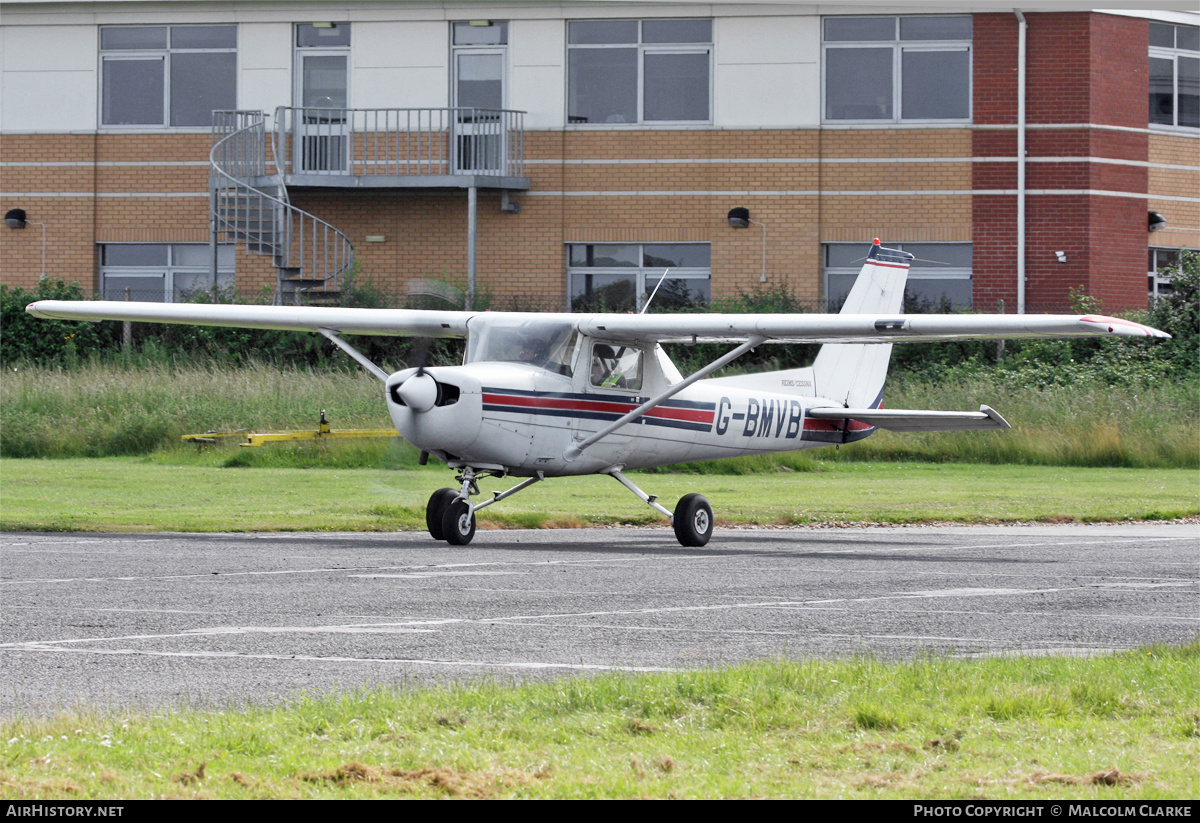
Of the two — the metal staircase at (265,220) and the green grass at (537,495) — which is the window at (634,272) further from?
the green grass at (537,495)

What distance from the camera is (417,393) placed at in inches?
565

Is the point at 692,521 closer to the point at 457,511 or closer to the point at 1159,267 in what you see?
the point at 457,511

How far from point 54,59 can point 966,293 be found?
1984cm

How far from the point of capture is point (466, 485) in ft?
50.1

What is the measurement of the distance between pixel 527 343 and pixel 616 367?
1.00 meters

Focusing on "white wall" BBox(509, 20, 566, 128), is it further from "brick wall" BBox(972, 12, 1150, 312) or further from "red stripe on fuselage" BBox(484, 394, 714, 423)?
"red stripe on fuselage" BBox(484, 394, 714, 423)

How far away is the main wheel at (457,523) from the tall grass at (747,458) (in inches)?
452

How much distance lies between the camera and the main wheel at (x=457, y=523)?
49.3 ft

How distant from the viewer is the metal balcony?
33.1 meters

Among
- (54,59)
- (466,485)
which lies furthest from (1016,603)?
(54,59)

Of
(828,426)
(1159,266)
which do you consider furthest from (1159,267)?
(828,426)

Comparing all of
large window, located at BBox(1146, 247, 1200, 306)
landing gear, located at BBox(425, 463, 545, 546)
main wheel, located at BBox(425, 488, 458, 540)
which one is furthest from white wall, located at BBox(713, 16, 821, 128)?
main wheel, located at BBox(425, 488, 458, 540)

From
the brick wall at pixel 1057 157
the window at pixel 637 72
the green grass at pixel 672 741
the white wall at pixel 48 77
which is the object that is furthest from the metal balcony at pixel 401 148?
the green grass at pixel 672 741

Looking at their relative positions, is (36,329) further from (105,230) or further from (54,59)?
(54,59)
